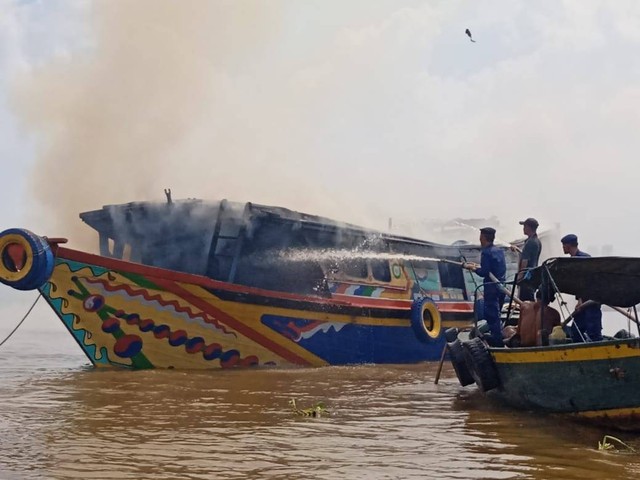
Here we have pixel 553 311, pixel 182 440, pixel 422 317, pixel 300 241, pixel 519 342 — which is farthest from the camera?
pixel 422 317

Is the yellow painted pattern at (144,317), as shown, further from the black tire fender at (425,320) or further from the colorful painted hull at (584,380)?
the colorful painted hull at (584,380)

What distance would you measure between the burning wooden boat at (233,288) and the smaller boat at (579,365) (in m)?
4.59

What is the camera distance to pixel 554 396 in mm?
7809

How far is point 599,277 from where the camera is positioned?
7883 millimetres

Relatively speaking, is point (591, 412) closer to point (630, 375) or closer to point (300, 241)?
point (630, 375)

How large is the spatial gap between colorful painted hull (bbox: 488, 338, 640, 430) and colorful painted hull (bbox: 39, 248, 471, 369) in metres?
5.30

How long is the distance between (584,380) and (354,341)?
22.6ft

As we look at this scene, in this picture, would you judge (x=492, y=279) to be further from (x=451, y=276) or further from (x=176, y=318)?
(x=451, y=276)

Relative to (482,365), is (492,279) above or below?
above

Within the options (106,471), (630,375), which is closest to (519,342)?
(630,375)

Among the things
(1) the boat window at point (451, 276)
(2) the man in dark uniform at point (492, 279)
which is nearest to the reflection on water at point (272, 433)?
(2) the man in dark uniform at point (492, 279)

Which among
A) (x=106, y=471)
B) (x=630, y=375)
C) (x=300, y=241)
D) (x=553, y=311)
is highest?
(x=300, y=241)

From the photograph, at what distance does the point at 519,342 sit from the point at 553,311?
35.4 inches

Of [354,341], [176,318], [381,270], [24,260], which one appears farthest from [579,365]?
[381,270]
